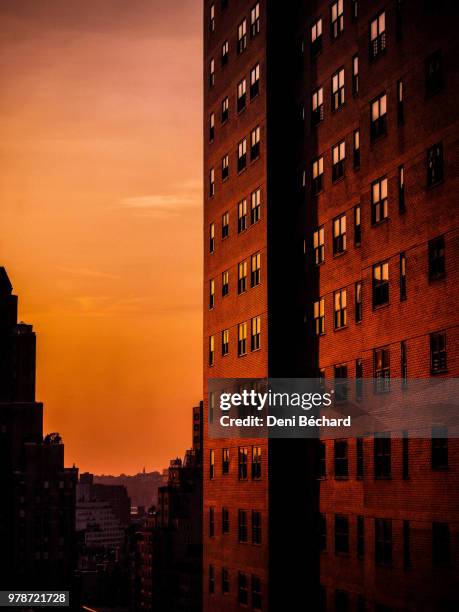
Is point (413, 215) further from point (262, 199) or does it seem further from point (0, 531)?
point (0, 531)

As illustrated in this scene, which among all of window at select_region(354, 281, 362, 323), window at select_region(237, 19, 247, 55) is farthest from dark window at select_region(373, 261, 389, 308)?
window at select_region(237, 19, 247, 55)

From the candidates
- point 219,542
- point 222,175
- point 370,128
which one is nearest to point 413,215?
point 370,128

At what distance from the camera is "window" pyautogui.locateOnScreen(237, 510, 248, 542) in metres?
54.3

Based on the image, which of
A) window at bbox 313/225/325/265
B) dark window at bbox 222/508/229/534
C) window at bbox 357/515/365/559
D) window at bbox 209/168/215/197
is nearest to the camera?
window at bbox 357/515/365/559

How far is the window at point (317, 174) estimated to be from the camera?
4953 cm

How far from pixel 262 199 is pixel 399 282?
44.5 feet

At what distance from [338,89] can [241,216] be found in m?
10.5

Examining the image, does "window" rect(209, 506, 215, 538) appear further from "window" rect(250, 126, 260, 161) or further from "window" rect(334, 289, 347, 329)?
"window" rect(250, 126, 260, 161)

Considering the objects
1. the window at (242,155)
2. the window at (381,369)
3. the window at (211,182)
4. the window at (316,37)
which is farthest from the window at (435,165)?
the window at (211,182)

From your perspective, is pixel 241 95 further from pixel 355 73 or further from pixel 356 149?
pixel 356 149

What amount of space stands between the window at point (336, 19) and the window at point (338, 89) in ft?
5.46

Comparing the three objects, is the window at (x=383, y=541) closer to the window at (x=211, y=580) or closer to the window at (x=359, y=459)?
the window at (x=359, y=459)

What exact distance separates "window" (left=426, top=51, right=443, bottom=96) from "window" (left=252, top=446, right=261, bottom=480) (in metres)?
19.8

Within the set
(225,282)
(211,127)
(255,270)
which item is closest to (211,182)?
(211,127)
